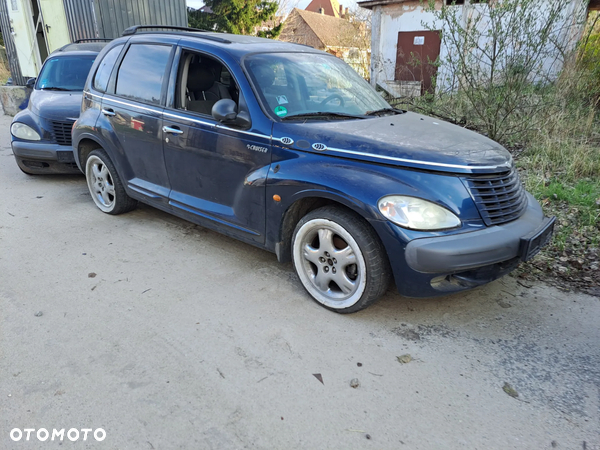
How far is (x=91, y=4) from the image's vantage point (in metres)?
11.1

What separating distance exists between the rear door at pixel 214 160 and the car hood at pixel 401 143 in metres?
0.34

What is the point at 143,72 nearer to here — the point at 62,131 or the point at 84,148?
the point at 84,148

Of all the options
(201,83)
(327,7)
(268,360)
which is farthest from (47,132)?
(327,7)

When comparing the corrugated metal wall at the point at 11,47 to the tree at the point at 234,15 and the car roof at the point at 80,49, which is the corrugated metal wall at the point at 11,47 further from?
the tree at the point at 234,15

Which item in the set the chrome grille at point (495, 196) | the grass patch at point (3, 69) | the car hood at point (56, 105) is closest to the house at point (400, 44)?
the car hood at point (56, 105)

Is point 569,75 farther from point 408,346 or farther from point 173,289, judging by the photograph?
point 173,289

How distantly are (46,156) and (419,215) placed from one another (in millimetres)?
5511

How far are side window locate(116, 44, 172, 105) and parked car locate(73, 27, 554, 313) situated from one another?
16 mm

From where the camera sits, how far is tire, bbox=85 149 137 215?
4.97 metres

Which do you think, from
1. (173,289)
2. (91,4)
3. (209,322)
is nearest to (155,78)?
(173,289)

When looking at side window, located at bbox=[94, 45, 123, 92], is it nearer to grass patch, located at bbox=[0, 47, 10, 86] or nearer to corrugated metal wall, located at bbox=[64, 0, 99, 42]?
corrugated metal wall, located at bbox=[64, 0, 99, 42]

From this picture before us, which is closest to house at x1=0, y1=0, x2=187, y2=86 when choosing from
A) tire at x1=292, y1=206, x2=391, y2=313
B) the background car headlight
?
the background car headlight

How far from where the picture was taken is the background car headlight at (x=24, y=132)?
6328 mm

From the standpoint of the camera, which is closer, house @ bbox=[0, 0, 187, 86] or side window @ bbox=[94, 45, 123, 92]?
side window @ bbox=[94, 45, 123, 92]
